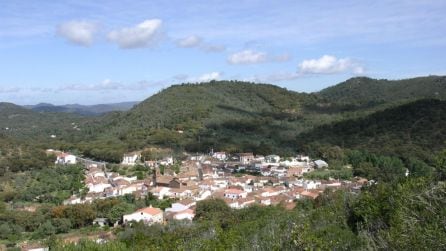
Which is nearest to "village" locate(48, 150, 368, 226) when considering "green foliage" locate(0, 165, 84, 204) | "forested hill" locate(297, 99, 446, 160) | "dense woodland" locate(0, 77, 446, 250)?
"green foliage" locate(0, 165, 84, 204)

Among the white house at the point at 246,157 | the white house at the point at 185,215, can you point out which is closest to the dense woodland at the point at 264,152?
the white house at the point at 185,215

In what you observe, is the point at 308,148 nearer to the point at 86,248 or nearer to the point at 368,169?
the point at 368,169

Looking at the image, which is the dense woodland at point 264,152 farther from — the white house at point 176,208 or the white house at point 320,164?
the white house at point 320,164

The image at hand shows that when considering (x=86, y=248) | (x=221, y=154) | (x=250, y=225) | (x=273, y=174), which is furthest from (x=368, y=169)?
(x=86, y=248)

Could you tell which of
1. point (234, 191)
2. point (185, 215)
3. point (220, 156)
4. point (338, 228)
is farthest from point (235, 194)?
point (338, 228)

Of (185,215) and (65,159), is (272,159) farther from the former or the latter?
(185,215)
